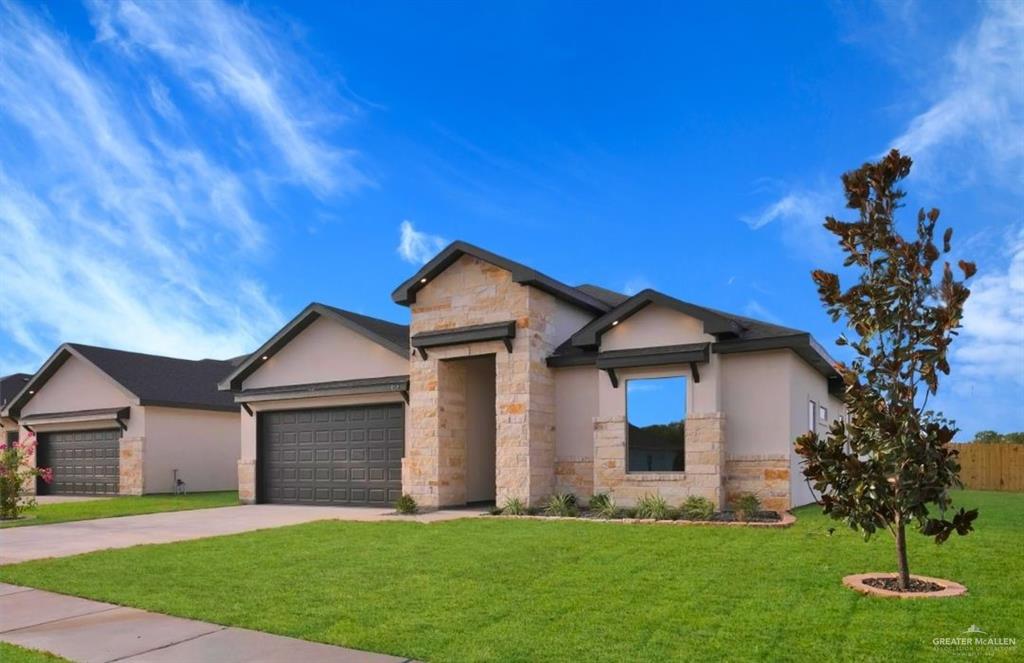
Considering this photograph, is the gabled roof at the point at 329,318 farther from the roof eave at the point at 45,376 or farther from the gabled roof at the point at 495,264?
the roof eave at the point at 45,376

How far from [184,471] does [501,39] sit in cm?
1953

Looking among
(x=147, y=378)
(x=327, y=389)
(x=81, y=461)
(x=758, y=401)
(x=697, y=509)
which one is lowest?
(x=81, y=461)

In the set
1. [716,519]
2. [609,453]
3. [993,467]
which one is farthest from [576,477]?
[993,467]

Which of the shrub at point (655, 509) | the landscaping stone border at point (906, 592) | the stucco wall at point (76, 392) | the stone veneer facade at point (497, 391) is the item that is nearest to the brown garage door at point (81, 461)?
the stucco wall at point (76, 392)

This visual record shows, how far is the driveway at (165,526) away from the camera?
513 inches

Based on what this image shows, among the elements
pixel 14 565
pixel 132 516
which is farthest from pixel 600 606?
pixel 132 516

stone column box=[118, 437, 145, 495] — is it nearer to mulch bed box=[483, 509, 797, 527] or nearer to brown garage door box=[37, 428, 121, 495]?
brown garage door box=[37, 428, 121, 495]

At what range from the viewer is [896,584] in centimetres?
802

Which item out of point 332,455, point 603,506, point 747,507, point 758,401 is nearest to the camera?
point 747,507

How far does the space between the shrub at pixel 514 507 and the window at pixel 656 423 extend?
7.83 ft

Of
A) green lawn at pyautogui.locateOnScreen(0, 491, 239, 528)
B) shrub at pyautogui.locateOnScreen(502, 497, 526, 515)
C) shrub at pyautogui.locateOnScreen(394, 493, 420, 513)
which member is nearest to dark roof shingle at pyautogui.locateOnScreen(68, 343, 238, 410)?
green lawn at pyautogui.locateOnScreen(0, 491, 239, 528)

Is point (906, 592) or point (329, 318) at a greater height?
point (329, 318)

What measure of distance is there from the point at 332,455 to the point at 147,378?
1140cm

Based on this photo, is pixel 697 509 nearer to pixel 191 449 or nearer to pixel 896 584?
pixel 896 584
